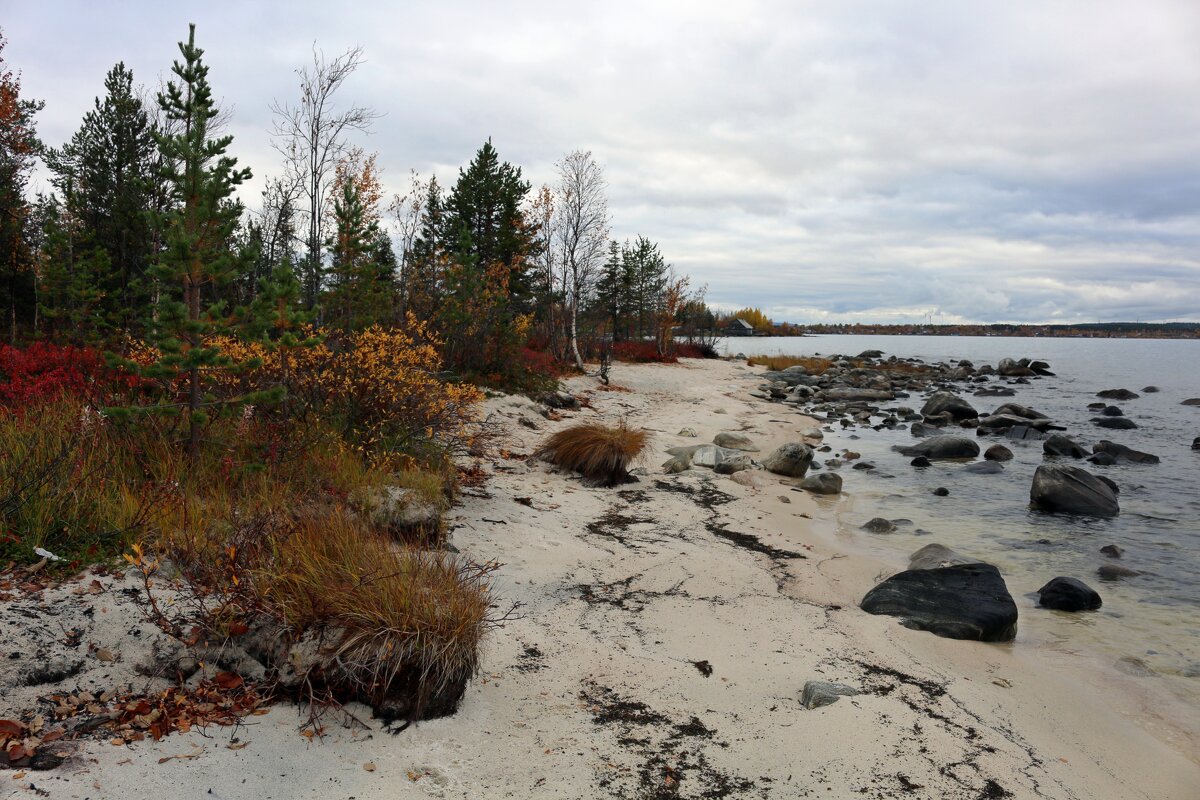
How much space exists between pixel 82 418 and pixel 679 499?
270 inches

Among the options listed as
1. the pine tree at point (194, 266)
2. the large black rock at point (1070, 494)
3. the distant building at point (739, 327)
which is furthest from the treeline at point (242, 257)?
the distant building at point (739, 327)

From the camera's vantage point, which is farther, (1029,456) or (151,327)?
(1029,456)

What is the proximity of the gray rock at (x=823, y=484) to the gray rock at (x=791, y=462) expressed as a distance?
57 cm

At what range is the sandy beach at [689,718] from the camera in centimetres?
306

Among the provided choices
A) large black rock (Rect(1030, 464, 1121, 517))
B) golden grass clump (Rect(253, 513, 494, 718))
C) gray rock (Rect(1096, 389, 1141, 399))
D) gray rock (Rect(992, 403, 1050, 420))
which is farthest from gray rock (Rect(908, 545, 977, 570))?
gray rock (Rect(1096, 389, 1141, 399))

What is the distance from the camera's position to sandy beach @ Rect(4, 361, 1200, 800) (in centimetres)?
306

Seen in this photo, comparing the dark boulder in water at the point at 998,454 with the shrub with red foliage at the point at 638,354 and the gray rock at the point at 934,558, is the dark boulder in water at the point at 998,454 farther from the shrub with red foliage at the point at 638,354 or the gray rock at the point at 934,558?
the shrub with red foliage at the point at 638,354

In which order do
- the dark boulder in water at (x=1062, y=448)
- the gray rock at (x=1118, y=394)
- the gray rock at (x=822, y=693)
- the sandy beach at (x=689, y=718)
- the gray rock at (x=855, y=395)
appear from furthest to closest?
the gray rock at (x=1118, y=394)
the gray rock at (x=855, y=395)
the dark boulder in water at (x=1062, y=448)
the gray rock at (x=822, y=693)
the sandy beach at (x=689, y=718)

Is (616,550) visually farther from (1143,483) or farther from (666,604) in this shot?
(1143,483)

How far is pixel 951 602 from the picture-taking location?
588 centimetres

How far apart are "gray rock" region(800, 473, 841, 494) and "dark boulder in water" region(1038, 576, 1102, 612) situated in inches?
190

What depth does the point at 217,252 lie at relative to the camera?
6164 mm

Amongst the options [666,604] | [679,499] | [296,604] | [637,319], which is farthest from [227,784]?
[637,319]

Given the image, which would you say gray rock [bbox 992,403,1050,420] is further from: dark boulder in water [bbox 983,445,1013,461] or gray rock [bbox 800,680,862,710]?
gray rock [bbox 800,680,862,710]
